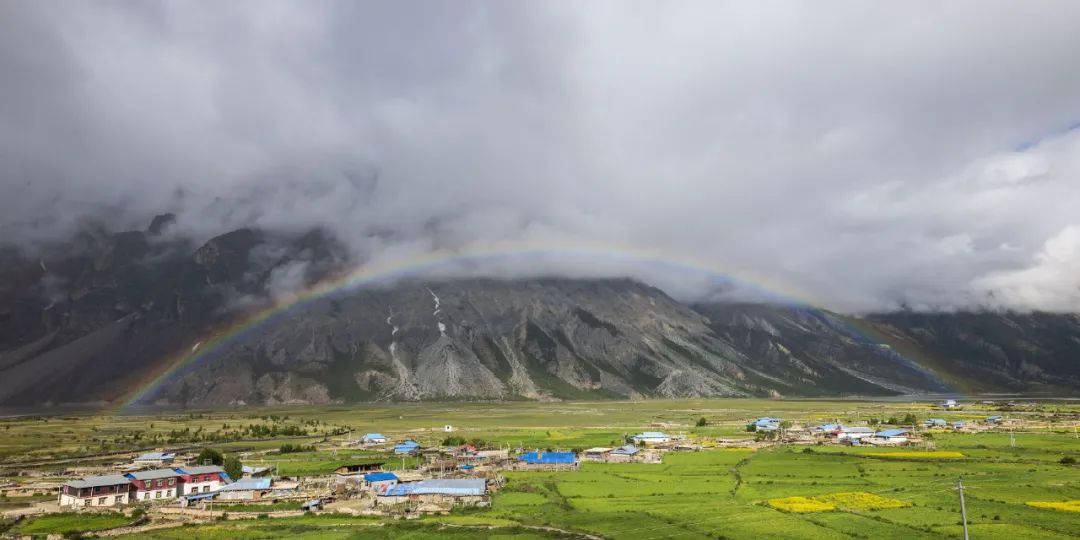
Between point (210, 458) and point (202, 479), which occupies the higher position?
point (210, 458)

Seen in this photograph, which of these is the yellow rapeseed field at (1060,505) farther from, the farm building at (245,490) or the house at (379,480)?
the farm building at (245,490)

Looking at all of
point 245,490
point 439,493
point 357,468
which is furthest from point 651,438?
point 245,490

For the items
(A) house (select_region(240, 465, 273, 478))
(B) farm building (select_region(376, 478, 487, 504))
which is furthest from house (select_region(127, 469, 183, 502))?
(B) farm building (select_region(376, 478, 487, 504))

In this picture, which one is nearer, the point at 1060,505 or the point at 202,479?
the point at 1060,505

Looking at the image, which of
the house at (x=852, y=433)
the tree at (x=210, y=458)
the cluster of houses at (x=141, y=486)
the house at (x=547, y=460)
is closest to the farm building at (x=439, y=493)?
the house at (x=547, y=460)

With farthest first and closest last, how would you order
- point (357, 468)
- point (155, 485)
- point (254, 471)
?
point (357, 468) → point (254, 471) → point (155, 485)

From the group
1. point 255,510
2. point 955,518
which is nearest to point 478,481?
point 255,510

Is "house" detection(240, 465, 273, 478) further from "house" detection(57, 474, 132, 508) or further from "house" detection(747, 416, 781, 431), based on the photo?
"house" detection(747, 416, 781, 431)

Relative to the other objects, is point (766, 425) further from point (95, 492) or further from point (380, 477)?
point (95, 492)
